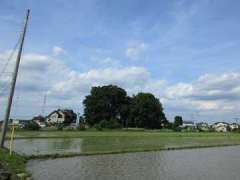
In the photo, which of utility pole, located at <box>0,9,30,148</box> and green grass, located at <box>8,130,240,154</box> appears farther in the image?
green grass, located at <box>8,130,240,154</box>

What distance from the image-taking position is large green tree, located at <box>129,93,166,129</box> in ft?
335

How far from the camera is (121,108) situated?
102m

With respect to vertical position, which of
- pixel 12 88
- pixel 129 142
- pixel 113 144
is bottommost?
pixel 113 144

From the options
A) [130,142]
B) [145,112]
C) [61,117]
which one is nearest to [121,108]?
[145,112]

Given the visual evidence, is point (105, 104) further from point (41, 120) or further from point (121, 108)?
point (41, 120)

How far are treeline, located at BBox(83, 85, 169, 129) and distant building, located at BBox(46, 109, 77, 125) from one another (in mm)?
36020

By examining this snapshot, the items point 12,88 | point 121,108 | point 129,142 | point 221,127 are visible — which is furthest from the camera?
point 221,127

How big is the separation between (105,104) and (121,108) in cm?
560

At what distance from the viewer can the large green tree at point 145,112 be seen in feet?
335

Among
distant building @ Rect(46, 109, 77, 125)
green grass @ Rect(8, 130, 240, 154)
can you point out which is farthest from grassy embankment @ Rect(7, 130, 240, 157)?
distant building @ Rect(46, 109, 77, 125)

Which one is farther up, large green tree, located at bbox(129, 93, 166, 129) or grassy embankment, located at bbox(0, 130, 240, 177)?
large green tree, located at bbox(129, 93, 166, 129)

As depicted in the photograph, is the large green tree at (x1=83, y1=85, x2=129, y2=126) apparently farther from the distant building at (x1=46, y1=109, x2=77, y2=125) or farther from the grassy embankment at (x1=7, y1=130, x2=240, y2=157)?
the grassy embankment at (x1=7, y1=130, x2=240, y2=157)

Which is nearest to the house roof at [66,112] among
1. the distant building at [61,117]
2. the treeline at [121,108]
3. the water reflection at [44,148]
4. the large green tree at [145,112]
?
the distant building at [61,117]

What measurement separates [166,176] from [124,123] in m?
90.4
